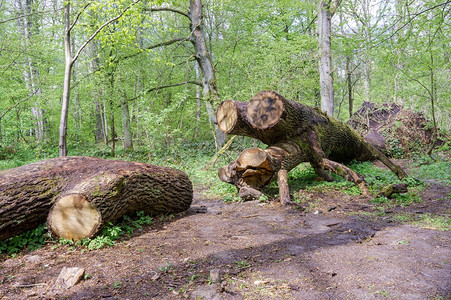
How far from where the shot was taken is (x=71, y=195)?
3746 millimetres

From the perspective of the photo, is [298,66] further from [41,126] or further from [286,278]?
[41,126]

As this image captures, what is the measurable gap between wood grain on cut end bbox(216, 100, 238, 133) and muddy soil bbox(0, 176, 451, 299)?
2.65m

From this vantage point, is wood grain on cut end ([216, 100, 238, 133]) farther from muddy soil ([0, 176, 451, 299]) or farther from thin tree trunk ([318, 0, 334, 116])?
thin tree trunk ([318, 0, 334, 116])

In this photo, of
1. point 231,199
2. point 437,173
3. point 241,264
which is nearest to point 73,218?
point 241,264

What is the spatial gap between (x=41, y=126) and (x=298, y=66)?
46.9 ft

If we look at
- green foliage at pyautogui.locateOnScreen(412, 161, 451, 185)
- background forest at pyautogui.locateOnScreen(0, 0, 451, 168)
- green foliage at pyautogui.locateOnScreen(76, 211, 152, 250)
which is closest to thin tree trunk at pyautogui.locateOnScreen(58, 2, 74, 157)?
background forest at pyautogui.locateOnScreen(0, 0, 451, 168)

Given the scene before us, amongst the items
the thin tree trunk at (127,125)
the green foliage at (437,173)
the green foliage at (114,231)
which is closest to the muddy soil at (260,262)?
the green foliage at (114,231)

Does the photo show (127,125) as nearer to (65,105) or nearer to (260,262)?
(65,105)

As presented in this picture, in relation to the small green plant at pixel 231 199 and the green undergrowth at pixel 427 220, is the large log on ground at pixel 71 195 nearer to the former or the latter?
the small green plant at pixel 231 199

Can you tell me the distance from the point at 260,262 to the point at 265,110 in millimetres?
3922

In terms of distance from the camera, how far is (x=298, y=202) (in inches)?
222

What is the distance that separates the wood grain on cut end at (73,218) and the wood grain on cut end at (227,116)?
3737mm

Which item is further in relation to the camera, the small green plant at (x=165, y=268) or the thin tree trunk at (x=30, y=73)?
the thin tree trunk at (x=30, y=73)

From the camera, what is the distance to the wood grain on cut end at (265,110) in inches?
239
